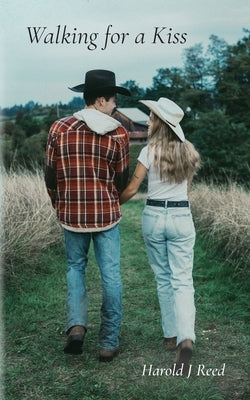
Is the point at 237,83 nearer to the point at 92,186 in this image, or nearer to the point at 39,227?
the point at 39,227

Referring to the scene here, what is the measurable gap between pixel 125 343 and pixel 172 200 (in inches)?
45.3

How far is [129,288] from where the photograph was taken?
5.48m

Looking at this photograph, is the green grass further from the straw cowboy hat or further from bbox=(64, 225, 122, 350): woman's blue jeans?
the straw cowboy hat

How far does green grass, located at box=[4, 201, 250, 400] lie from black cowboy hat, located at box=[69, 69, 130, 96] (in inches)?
70.1

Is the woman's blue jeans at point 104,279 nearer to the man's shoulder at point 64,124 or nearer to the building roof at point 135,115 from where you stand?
the man's shoulder at point 64,124

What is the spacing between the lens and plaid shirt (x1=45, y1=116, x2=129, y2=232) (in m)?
3.36

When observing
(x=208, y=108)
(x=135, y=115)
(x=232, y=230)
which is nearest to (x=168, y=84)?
(x=208, y=108)

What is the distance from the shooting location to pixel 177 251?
3.47m

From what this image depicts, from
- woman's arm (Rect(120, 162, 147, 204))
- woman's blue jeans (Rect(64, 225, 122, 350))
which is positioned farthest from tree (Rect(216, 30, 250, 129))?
woman's blue jeans (Rect(64, 225, 122, 350))

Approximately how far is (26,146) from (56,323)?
18.5 meters

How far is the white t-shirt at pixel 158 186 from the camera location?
3400mm

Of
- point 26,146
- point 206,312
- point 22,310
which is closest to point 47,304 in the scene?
point 22,310

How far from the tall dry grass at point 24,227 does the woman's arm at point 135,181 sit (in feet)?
6.73

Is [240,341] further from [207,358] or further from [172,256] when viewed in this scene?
[172,256]
